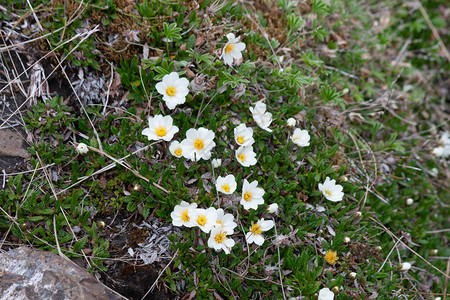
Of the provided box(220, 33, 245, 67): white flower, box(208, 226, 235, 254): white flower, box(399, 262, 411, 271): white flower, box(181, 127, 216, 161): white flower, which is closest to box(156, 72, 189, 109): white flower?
box(181, 127, 216, 161): white flower

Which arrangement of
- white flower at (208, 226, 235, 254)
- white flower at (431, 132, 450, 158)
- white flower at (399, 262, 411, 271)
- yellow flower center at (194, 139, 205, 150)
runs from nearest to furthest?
white flower at (208, 226, 235, 254) < yellow flower center at (194, 139, 205, 150) < white flower at (399, 262, 411, 271) < white flower at (431, 132, 450, 158)

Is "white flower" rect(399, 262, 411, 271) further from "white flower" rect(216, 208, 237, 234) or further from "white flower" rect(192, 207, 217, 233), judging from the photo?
"white flower" rect(192, 207, 217, 233)

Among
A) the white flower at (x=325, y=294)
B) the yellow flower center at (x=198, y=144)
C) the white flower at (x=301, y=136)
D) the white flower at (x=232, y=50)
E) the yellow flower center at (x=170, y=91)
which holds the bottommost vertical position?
the white flower at (x=325, y=294)

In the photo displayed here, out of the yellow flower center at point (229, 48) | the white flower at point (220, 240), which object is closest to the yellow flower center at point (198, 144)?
the white flower at point (220, 240)

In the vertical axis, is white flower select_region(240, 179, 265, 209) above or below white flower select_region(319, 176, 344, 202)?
above

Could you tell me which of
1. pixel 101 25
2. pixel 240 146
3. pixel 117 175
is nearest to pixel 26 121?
pixel 117 175

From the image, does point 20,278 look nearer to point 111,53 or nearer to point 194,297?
point 194,297

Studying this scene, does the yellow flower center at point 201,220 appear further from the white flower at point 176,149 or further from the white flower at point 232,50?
the white flower at point 232,50

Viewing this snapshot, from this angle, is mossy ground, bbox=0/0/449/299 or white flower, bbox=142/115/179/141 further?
white flower, bbox=142/115/179/141
